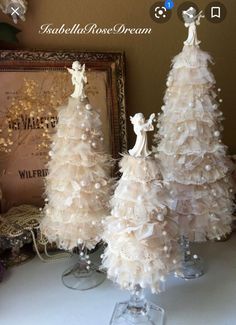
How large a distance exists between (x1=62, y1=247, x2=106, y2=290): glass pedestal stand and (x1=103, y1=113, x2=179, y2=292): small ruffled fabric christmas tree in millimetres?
257

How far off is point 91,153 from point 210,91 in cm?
34

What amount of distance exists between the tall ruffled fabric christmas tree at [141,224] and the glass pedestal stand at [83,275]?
251 mm

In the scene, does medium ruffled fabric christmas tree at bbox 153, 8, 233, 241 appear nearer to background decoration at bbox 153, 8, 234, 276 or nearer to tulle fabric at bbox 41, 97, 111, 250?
background decoration at bbox 153, 8, 234, 276

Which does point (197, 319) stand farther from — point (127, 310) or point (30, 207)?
point (30, 207)

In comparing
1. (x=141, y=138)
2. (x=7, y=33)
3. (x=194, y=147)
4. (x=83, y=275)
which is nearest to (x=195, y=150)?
(x=194, y=147)

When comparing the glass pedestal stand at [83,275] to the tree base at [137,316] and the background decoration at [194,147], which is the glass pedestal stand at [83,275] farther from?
the background decoration at [194,147]

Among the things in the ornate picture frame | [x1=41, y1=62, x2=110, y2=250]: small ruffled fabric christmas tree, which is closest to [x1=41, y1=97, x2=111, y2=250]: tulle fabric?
[x1=41, y1=62, x2=110, y2=250]: small ruffled fabric christmas tree

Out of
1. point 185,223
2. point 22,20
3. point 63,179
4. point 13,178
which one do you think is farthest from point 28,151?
point 185,223

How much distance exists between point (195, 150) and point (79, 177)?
30cm

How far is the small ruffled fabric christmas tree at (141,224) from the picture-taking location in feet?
2.49

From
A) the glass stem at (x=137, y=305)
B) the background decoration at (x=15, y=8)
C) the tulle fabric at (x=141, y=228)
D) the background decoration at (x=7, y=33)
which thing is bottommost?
the glass stem at (x=137, y=305)

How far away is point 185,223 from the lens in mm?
989

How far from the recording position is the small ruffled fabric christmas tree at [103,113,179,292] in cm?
76

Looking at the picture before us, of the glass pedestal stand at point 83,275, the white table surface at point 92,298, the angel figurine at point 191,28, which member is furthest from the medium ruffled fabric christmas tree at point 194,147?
the glass pedestal stand at point 83,275
